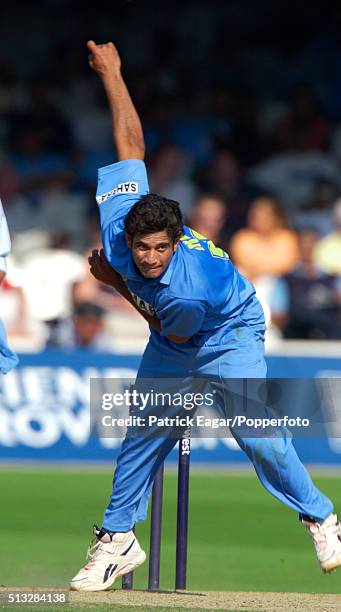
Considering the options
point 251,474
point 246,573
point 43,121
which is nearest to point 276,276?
point 251,474

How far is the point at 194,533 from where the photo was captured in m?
7.70

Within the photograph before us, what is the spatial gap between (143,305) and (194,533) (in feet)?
9.67

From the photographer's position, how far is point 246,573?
Answer: 659cm

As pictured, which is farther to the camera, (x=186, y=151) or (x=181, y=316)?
(x=186, y=151)

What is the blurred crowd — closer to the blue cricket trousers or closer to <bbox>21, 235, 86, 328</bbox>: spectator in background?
<bbox>21, 235, 86, 328</bbox>: spectator in background

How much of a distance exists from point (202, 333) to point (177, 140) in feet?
28.9

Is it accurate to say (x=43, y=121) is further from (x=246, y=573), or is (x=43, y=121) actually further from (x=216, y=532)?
(x=246, y=573)

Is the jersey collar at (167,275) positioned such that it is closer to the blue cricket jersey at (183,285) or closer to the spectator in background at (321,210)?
the blue cricket jersey at (183,285)

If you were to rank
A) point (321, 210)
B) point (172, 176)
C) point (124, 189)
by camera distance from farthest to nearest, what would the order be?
point (172, 176) → point (321, 210) → point (124, 189)

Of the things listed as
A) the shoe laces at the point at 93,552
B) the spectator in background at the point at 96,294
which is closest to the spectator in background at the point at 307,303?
the spectator in background at the point at 96,294

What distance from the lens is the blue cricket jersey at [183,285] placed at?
4.94 meters

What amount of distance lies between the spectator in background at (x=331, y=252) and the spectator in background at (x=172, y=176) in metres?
1.67

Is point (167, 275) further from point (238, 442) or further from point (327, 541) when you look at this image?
point (327, 541)

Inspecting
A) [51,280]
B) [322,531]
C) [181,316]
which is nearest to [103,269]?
[181,316]
